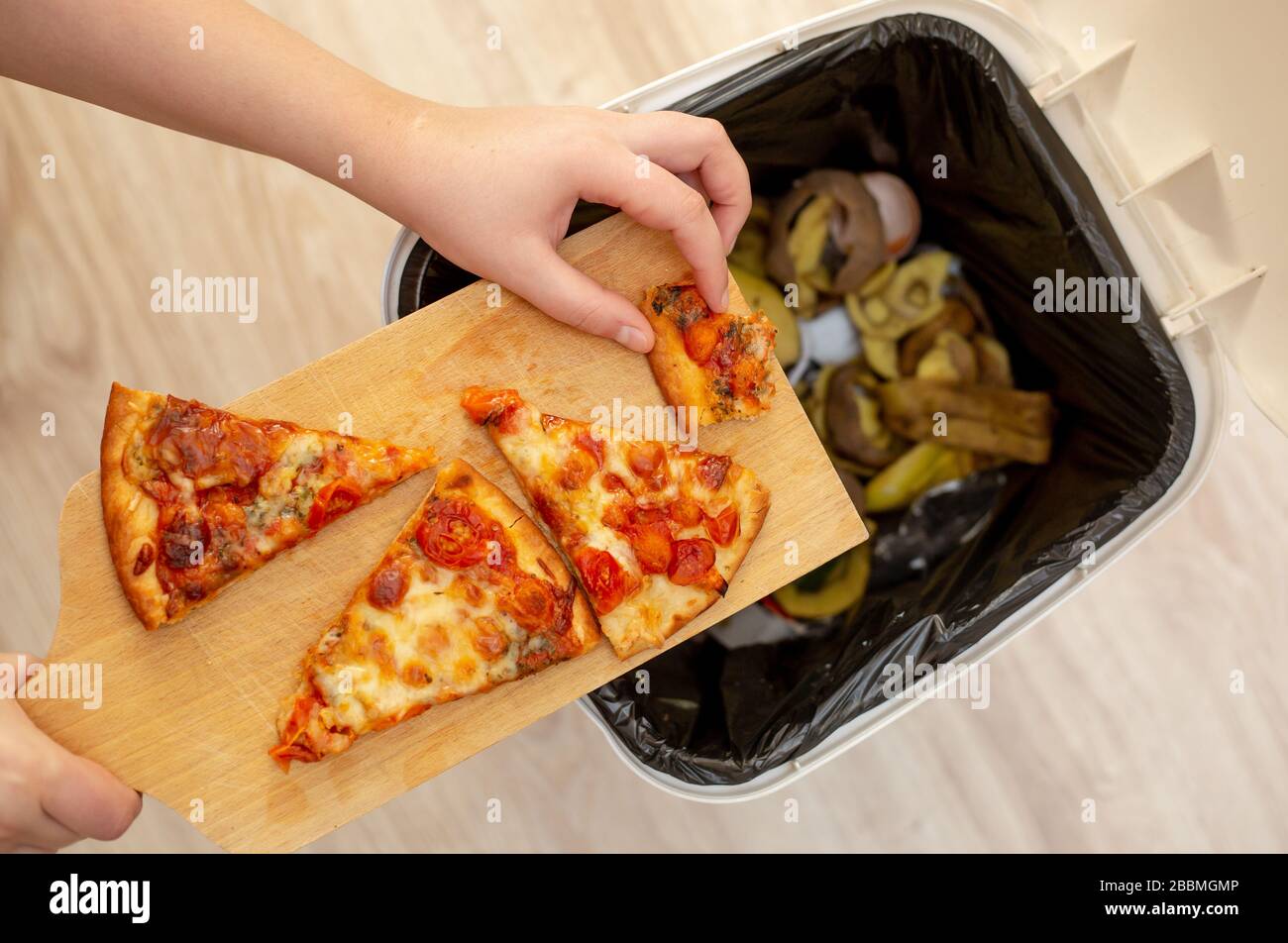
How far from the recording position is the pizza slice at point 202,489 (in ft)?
5.22

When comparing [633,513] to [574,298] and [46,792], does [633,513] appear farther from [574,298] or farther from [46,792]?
[46,792]

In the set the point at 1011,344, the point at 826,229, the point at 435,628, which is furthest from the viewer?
the point at 1011,344

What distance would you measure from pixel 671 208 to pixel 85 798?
4.71 ft

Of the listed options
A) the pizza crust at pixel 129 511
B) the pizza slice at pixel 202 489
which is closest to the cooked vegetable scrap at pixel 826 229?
the pizza slice at pixel 202 489

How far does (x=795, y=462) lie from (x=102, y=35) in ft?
4.58

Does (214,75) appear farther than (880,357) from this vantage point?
No

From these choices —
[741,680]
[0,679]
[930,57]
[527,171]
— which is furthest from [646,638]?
[930,57]

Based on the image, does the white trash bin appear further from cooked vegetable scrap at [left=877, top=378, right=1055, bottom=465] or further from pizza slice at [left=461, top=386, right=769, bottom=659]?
cooked vegetable scrap at [left=877, top=378, right=1055, bottom=465]

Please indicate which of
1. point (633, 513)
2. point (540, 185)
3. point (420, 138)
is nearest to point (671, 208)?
point (540, 185)

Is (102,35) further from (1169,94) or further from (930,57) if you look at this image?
(1169,94)

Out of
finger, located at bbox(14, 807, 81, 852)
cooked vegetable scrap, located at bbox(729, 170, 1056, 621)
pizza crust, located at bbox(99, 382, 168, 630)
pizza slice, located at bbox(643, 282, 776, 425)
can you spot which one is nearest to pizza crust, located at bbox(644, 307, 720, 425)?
pizza slice, located at bbox(643, 282, 776, 425)

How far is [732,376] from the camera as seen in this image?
173 centimetres

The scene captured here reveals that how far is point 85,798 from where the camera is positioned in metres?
1.56

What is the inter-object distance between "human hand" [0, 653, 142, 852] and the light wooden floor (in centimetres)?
71
